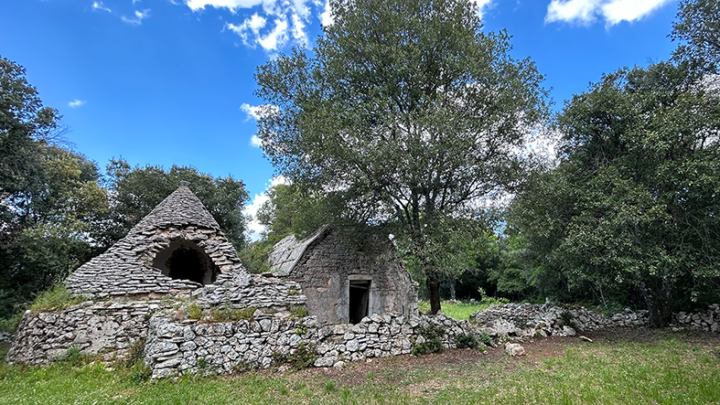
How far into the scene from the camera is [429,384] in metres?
6.44

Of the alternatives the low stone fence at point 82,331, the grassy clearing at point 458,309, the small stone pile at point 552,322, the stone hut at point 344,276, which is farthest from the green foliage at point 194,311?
the grassy clearing at point 458,309

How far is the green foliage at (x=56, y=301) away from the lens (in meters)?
8.68

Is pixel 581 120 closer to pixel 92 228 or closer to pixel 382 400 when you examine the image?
pixel 382 400

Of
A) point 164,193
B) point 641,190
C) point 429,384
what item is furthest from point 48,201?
point 641,190

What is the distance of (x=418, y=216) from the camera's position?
10.9 metres

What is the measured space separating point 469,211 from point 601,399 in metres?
6.36

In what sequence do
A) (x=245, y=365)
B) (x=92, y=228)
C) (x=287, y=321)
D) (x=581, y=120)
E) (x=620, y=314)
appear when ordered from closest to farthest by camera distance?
(x=245, y=365) < (x=287, y=321) < (x=581, y=120) < (x=620, y=314) < (x=92, y=228)

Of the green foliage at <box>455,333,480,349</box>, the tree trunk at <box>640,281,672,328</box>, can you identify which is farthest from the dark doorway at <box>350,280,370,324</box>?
the tree trunk at <box>640,281,672,328</box>

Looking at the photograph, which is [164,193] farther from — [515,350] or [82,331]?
[515,350]

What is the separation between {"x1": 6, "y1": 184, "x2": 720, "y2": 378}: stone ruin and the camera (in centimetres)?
738

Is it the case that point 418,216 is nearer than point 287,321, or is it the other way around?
point 287,321

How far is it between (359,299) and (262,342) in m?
7.51

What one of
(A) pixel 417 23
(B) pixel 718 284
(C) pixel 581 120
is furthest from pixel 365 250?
(B) pixel 718 284

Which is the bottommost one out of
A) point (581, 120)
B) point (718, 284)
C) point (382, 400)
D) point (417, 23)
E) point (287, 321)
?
point (382, 400)
